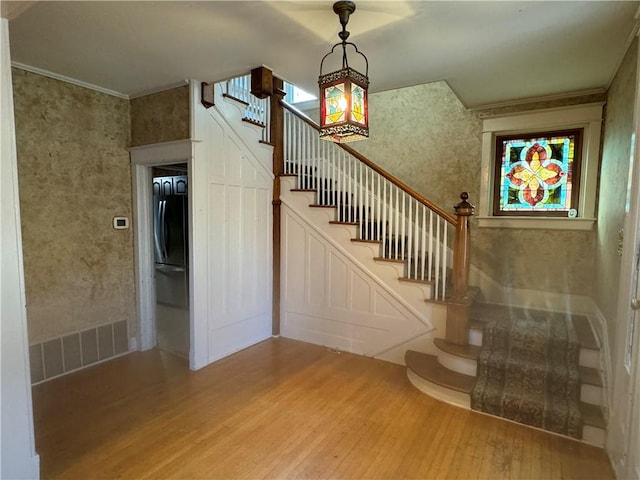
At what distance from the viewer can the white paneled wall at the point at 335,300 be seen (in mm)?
3670

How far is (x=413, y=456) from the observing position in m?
2.28

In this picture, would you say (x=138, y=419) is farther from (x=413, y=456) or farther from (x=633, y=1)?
(x=633, y=1)

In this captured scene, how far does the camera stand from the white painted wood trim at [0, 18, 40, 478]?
175 centimetres

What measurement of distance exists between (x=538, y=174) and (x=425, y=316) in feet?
6.92

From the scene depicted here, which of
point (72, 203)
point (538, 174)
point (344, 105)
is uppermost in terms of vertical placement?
point (344, 105)

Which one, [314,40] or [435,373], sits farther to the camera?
[435,373]

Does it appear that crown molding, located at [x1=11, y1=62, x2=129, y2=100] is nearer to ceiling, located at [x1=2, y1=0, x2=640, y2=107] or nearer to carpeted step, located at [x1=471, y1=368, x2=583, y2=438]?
ceiling, located at [x1=2, y1=0, x2=640, y2=107]

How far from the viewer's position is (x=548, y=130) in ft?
12.8

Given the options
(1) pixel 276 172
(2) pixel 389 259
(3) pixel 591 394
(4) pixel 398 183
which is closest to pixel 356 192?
(4) pixel 398 183

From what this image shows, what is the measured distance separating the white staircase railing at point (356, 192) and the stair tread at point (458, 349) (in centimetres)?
44

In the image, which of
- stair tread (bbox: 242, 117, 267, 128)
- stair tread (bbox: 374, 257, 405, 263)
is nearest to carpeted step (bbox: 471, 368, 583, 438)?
stair tread (bbox: 374, 257, 405, 263)

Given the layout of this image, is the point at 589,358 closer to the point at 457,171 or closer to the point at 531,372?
the point at 531,372

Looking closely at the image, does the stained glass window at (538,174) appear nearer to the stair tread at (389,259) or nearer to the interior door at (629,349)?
the stair tread at (389,259)

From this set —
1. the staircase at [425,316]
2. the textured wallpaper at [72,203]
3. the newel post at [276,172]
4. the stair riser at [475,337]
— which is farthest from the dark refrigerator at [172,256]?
the stair riser at [475,337]
